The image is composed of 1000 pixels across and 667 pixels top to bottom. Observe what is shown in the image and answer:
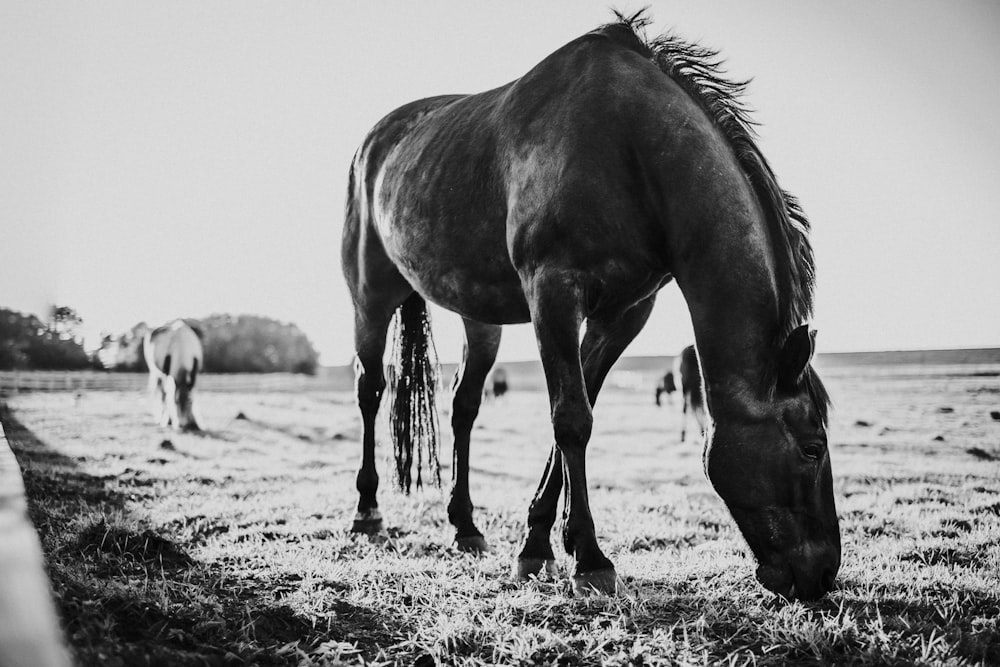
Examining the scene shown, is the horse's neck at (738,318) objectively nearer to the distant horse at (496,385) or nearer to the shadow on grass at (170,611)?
the shadow on grass at (170,611)

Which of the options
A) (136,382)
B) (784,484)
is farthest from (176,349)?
(784,484)

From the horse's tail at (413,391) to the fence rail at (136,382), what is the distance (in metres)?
8.94

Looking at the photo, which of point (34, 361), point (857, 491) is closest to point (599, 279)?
point (857, 491)

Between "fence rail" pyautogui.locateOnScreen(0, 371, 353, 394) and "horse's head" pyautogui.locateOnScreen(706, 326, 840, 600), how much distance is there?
12.2 m

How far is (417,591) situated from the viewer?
2.98 metres

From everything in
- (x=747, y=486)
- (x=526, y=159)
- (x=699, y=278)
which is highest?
(x=526, y=159)

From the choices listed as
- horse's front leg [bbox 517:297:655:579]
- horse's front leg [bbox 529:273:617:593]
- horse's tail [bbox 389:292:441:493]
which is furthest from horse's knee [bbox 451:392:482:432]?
horse's front leg [bbox 529:273:617:593]

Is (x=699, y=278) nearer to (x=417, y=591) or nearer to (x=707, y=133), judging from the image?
(x=707, y=133)

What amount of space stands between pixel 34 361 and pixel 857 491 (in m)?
14.9

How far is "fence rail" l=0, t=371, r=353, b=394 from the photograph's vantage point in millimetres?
13055

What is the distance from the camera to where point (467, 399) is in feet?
16.3

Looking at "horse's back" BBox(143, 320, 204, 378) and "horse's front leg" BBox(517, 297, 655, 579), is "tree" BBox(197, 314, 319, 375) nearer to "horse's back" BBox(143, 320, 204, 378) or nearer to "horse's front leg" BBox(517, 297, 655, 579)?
"horse's back" BBox(143, 320, 204, 378)

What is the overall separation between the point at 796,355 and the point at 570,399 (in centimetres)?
105

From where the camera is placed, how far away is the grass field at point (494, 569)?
2.22 m
